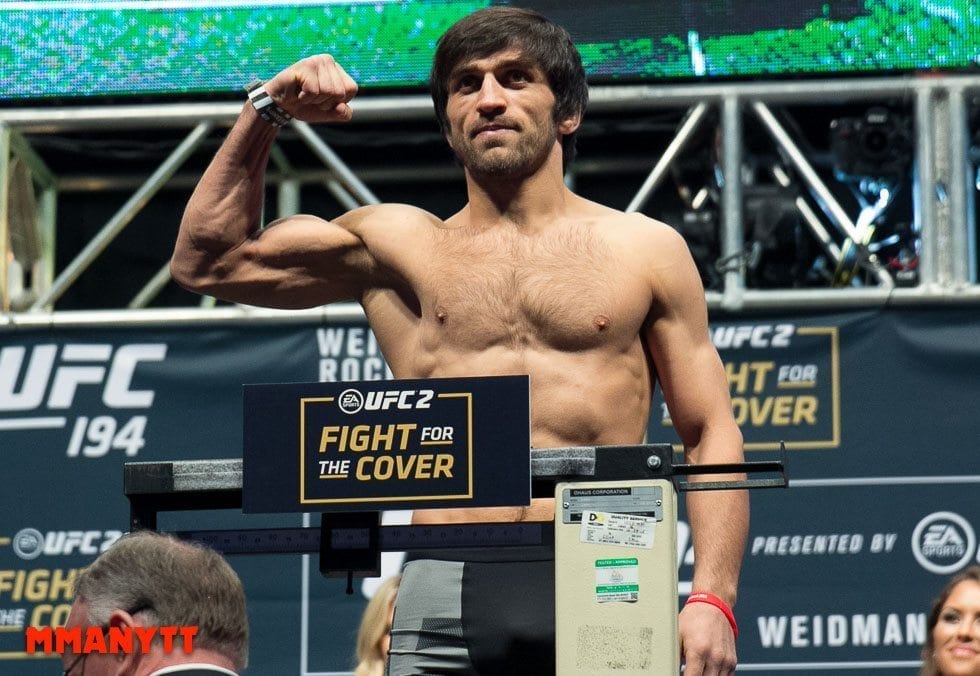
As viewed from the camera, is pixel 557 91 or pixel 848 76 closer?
pixel 557 91

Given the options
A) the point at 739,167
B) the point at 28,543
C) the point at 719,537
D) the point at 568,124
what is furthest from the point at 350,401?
the point at 28,543

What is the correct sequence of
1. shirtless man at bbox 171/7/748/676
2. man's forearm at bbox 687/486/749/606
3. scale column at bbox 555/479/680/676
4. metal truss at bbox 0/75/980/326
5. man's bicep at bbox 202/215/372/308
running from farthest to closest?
metal truss at bbox 0/75/980/326 → man's bicep at bbox 202/215/372/308 → shirtless man at bbox 171/7/748/676 → man's forearm at bbox 687/486/749/606 → scale column at bbox 555/479/680/676

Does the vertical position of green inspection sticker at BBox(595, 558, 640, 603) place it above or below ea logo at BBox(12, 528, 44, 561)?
below

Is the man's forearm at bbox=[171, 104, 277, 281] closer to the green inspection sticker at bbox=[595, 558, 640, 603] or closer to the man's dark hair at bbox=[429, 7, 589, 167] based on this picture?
the man's dark hair at bbox=[429, 7, 589, 167]

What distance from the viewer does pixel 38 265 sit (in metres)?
6.12

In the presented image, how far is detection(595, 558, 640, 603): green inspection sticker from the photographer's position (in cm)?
217

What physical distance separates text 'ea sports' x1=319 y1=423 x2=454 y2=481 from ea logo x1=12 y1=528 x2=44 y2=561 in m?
3.54

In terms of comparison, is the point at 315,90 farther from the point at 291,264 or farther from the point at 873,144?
the point at 873,144

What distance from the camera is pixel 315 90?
2.83 meters

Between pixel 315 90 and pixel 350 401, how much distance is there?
0.74 meters

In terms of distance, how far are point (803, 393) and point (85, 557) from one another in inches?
96.1

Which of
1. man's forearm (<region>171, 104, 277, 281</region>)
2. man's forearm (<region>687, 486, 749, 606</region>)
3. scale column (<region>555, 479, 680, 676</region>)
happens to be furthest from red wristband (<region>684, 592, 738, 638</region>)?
man's forearm (<region>171, 104, 277, 281</region>)

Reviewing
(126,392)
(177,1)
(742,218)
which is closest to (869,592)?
(742,218)

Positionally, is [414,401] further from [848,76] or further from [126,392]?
[848,76]
